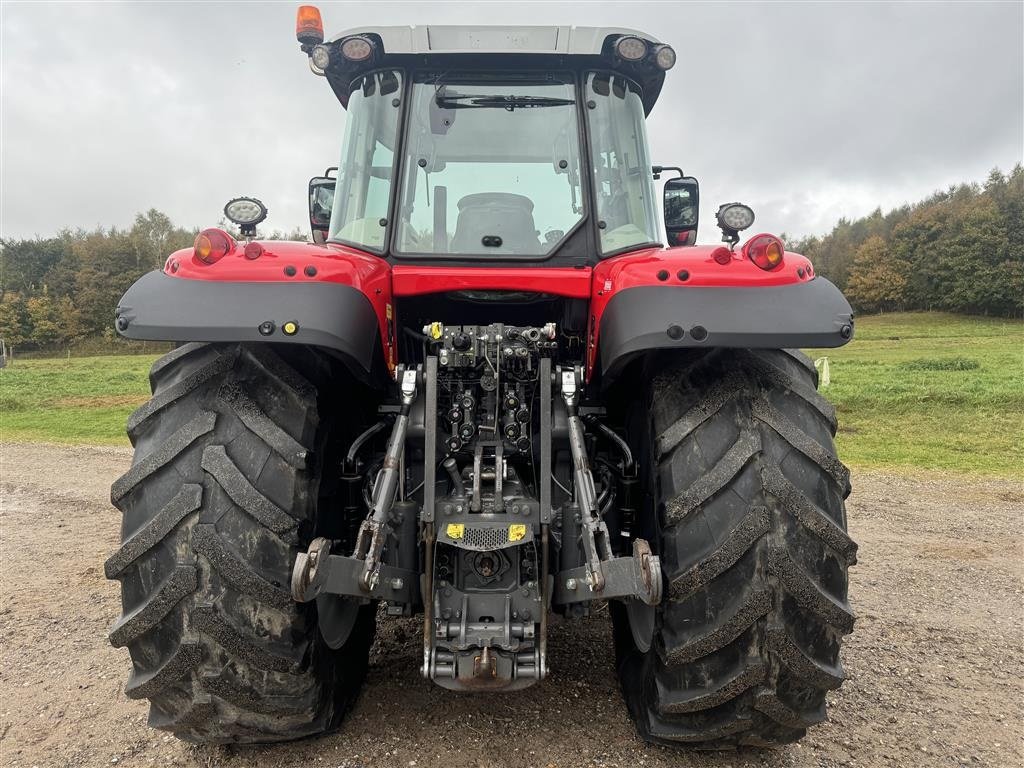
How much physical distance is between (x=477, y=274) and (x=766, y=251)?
3.52ft

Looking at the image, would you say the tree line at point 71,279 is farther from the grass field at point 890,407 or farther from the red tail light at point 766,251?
the red tail light at point 766,251

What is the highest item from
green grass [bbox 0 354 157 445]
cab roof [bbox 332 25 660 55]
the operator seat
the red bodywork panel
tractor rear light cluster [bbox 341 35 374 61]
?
cab roof [bbox 332 25 660 55]

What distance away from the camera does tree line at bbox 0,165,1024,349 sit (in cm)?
4606

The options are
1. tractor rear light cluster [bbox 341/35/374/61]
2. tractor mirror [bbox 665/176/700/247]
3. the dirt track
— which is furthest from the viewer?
tractor mirror [bbox 665/176/700/247]

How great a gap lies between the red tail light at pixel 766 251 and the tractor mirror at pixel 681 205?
1.51 m

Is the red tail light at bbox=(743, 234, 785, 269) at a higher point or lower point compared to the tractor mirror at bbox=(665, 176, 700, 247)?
lower

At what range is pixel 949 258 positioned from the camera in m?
48.9

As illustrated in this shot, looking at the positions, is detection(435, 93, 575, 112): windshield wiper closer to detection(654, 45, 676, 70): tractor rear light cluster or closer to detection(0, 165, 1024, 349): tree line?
detection(654, 45, 676, 70): tractor rear light cluster

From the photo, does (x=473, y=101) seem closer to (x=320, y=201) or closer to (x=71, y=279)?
(x=320, y=201)

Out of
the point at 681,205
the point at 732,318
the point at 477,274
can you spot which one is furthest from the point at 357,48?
the point at 732,318

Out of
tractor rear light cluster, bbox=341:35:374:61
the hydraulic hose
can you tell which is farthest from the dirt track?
tractor rear light cluster, bbox=341:35:374:61

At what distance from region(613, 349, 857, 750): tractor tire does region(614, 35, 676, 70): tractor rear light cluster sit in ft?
4.65

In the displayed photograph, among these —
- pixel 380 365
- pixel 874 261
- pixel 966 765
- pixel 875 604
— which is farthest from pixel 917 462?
pixel 874 261

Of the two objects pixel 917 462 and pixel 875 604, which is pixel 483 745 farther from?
pixel 917 462
